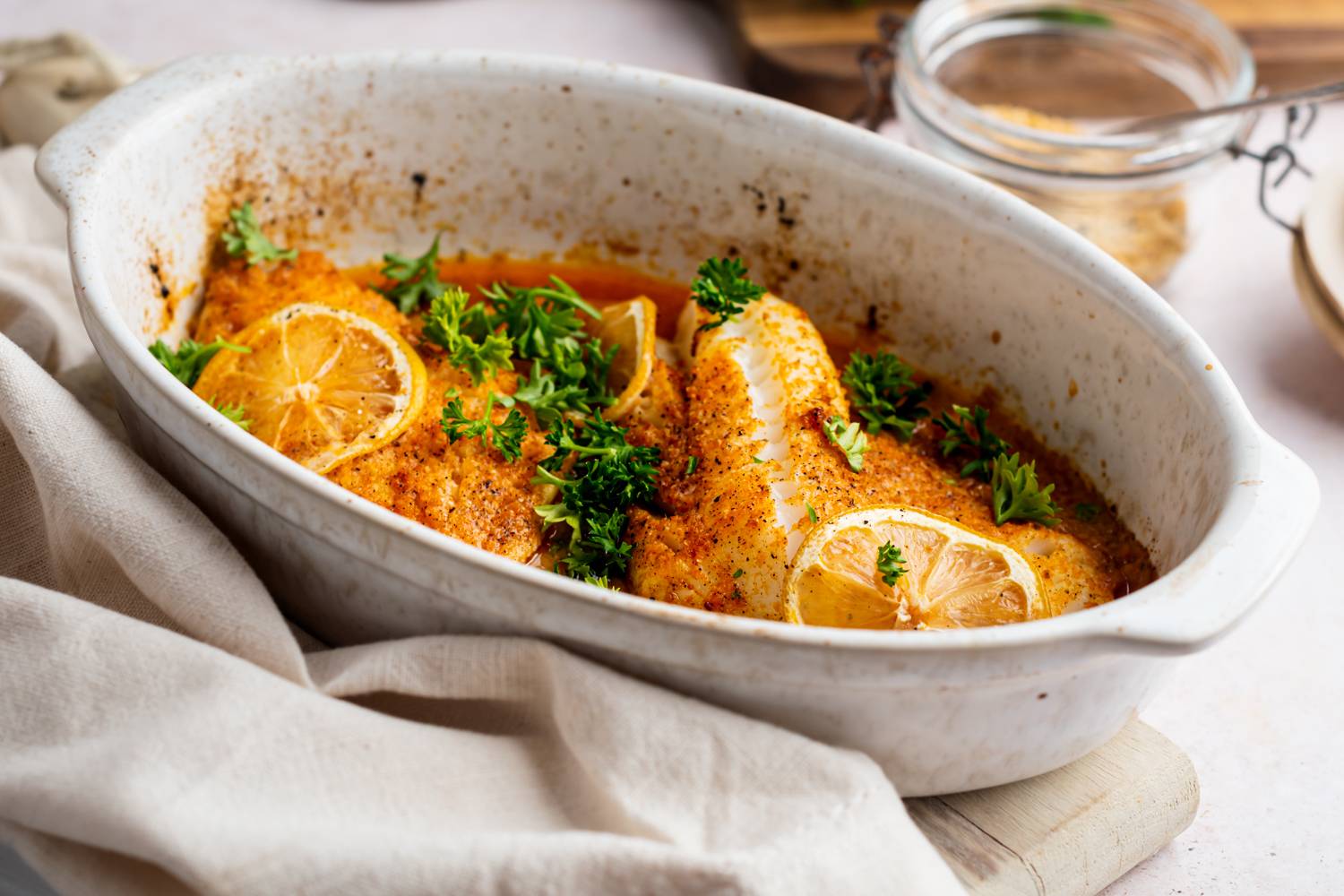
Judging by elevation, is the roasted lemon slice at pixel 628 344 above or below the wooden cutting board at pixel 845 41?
below

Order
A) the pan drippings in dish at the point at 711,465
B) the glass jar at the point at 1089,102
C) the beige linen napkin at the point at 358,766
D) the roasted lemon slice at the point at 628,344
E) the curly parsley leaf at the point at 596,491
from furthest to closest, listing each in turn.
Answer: the glass jar at the point at 1089,102 < the roasted lemon slice at the point at 628,344 < the curly parsley leaf at the point at 596,491 < the pan drippings in dish at the point at 711,465 < the beige linen napkin at the point at 358,766

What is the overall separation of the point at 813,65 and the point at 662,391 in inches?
62.7

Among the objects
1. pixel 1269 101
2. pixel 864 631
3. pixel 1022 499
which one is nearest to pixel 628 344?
pixel 1022 499

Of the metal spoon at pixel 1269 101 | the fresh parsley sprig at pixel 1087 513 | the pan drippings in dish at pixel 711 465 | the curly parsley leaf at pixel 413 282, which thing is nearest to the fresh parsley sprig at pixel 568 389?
the pan drippings in dish at pixel 711 465

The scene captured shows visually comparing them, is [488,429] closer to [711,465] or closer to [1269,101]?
[711,465]

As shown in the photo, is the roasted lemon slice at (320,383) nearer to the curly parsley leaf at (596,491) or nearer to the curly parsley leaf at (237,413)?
the curly parsley leaf at (237,413)

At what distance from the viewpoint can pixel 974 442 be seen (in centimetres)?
240

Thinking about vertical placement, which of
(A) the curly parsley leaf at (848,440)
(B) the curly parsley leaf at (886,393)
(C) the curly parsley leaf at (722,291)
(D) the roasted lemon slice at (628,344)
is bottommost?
(D) the roasted lemon slice at (628,344)

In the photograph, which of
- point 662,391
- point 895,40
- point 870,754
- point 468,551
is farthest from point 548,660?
point 895,40

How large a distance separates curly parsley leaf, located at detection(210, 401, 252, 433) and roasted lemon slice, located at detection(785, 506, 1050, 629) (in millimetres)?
966

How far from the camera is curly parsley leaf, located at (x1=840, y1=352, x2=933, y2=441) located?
240 centimetres

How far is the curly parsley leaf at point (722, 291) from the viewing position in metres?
2.41

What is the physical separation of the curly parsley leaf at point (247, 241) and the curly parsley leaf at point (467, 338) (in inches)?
14.4

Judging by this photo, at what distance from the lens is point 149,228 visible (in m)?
2.47
